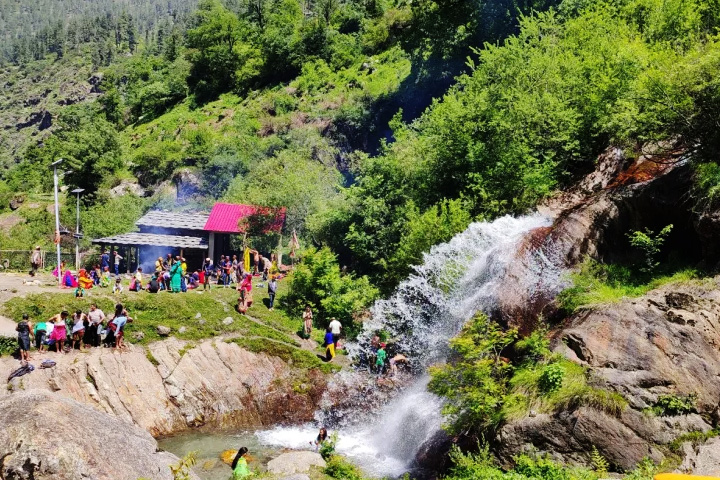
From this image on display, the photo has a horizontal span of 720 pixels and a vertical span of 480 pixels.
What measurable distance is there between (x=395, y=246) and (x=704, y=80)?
16.8 meters

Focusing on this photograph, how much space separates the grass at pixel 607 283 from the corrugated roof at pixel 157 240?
23.6 metres

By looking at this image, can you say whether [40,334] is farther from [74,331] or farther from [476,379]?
[476,379]

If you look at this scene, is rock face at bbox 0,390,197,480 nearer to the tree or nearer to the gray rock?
the gray rock

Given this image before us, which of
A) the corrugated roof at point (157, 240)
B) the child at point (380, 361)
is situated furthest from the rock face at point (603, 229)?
the corrugated roof at point (157, 240)

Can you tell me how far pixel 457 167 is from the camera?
1141 inches

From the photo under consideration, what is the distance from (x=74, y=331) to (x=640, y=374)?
19.3 metres

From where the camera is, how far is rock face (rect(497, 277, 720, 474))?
14.9 m

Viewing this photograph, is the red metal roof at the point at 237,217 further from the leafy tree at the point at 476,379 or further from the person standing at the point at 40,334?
the leafy tree at the point at 476,379

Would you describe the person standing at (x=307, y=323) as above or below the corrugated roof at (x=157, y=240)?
above

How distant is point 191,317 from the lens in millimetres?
26922

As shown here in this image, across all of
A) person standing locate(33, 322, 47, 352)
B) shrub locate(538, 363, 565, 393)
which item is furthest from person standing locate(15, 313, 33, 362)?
shrub locate(538, 363, 565, 393)

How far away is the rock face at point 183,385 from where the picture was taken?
74.4 ft

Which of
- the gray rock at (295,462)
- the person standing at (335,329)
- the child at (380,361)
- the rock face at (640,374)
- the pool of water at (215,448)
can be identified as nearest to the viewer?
the rock face at (640,374)

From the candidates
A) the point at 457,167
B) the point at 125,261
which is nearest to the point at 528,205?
the point at 457,167
